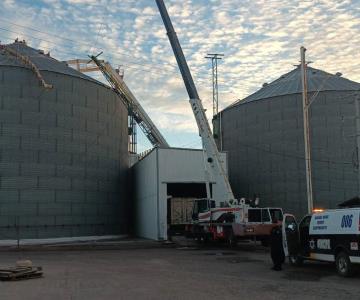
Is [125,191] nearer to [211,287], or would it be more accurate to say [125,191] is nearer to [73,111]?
[73,111]

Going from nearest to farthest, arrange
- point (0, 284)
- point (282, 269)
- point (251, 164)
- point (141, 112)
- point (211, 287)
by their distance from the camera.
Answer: point (211, 287), point (0, 284), point (282, 269), point (251, 164), point (141, 112)

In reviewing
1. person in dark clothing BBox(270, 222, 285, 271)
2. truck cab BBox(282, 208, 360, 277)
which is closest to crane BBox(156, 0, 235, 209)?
truck cab BBox(282, 208, 360, 277)

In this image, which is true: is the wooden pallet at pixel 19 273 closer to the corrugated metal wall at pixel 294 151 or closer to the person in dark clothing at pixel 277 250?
the person in dark clothing at pixel 277 250

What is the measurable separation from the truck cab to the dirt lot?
0.49 m

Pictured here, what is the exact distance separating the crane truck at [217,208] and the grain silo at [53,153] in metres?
10.1

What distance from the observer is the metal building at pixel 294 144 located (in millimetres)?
40438

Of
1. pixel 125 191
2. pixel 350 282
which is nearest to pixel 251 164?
pixel 125 191

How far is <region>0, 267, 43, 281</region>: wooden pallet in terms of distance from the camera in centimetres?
1545

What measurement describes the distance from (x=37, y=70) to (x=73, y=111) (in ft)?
13.0

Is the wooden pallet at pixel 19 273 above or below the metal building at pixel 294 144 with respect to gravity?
below

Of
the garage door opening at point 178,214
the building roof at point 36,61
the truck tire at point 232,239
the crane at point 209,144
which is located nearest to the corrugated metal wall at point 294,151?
the garage door opening at point 178,214

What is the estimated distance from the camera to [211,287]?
45.0ft

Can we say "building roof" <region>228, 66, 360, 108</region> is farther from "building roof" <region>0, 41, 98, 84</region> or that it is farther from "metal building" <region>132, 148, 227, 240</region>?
"building roof" <region>0, 41, 98, 84</region>

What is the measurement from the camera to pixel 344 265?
16.2 m
